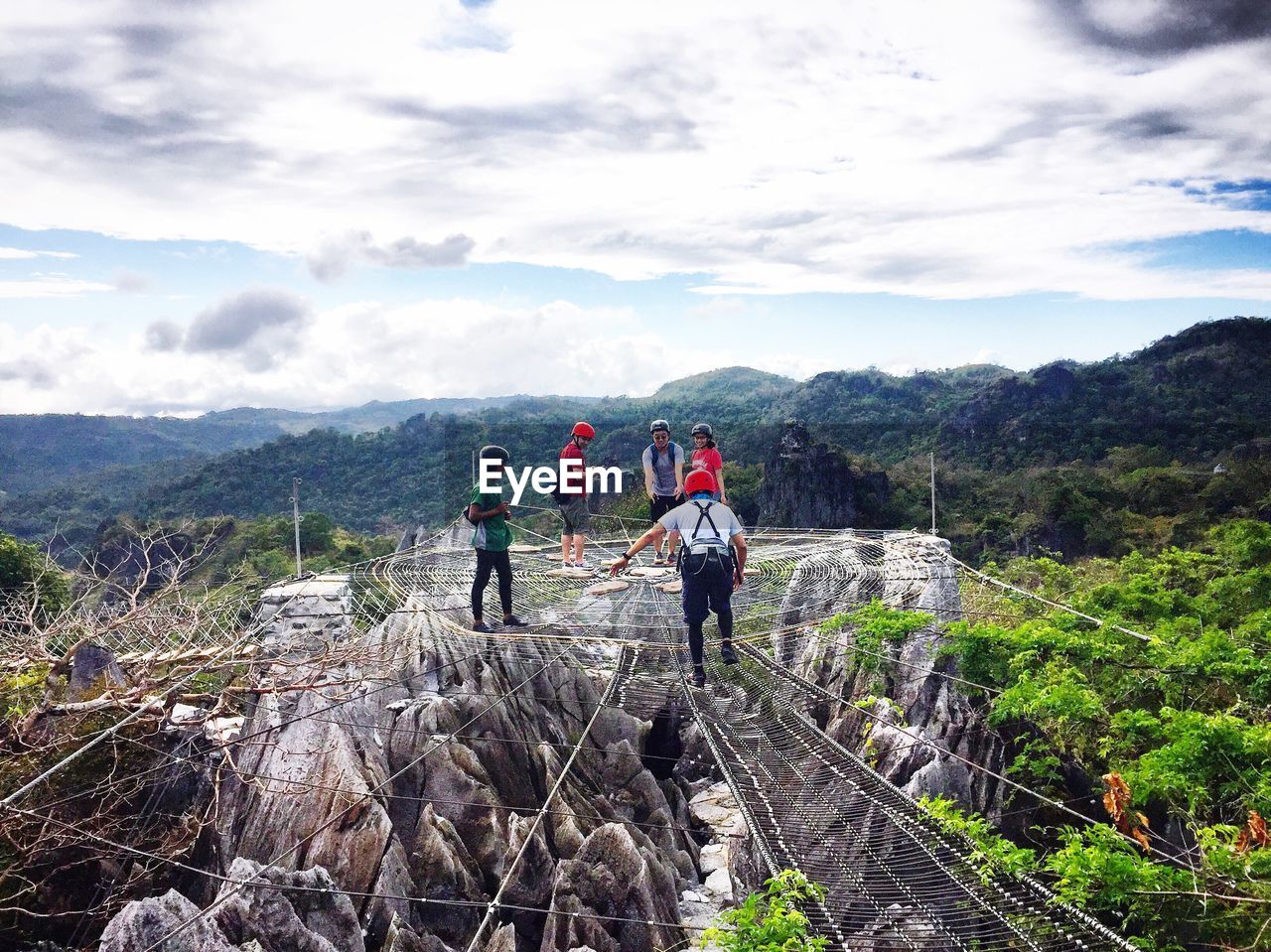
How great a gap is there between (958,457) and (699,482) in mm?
37346

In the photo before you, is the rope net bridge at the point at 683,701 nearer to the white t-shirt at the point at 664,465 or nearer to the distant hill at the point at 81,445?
the white t-shirt at the point at 664,465

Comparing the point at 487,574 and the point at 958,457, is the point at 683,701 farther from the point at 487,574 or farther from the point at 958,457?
the point at 958,457

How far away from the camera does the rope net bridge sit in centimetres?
375

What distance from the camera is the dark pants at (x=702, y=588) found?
5195mm

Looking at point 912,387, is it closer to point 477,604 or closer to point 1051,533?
point 1051,533

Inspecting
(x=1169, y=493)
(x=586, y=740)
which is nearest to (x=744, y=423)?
(x=1169, y=493)

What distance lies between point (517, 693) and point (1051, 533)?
21452 mm

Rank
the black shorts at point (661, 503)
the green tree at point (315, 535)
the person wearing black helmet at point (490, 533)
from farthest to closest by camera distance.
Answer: the green tree at point (315, 535)
the black shorts at point (661, 503)
the person wearing black helmet at point (490, 533)

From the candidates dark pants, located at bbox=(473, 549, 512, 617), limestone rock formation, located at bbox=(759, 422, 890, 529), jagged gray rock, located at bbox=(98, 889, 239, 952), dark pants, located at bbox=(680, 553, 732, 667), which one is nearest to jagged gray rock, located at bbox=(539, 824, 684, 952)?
dark pants, located at bbox=(680, 553, 732, 667)

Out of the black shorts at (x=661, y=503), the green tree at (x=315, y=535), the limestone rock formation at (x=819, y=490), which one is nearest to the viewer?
the black shorts at (x=661, y=503)

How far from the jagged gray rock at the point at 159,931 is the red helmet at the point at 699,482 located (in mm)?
3061

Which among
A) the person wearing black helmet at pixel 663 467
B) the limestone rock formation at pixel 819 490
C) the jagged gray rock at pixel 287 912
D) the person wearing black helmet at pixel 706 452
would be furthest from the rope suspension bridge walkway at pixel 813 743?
the limestone rock formation at pixel 819 490

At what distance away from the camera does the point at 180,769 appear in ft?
16.7

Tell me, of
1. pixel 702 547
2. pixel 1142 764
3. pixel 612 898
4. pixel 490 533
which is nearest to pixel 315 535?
pixel 490 533
